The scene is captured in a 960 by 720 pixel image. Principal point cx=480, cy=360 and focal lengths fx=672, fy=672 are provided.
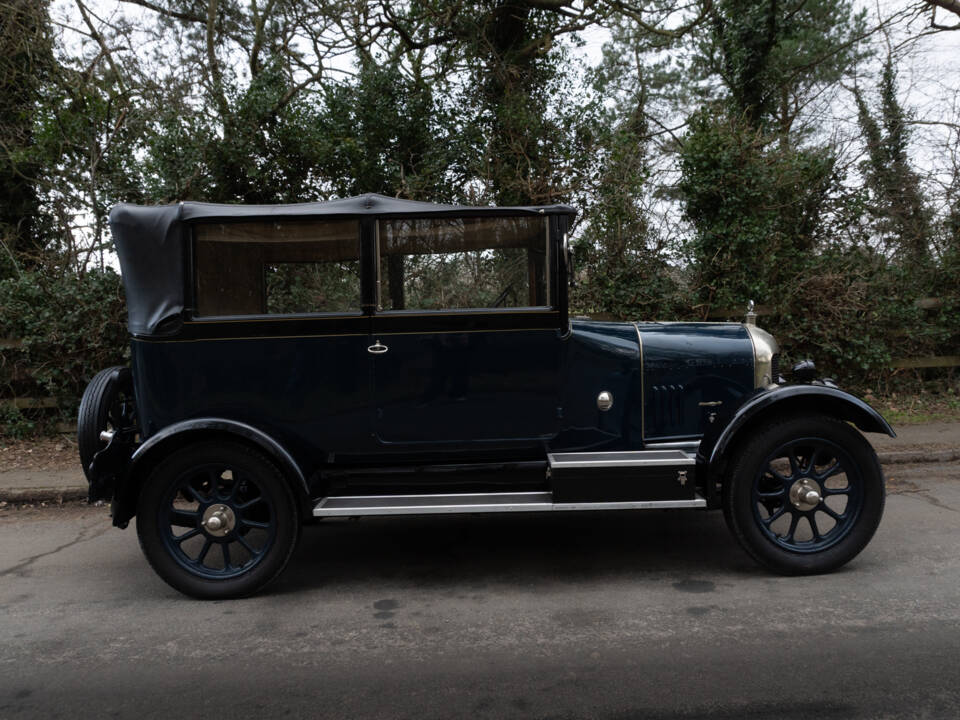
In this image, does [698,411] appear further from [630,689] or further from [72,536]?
[72,536]

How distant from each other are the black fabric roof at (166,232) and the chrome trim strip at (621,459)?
1.38m

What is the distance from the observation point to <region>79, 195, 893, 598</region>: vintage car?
3.69 meters

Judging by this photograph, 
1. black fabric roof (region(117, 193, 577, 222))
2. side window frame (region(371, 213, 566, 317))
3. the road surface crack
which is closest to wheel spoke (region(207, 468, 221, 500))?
side window frame (region(371, 213, 566, 317))

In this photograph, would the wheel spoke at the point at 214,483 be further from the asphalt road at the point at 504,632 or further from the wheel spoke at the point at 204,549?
the asphalt road at the point at 504,632

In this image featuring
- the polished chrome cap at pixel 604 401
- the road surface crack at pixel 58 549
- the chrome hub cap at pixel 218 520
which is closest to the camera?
the chrome hub cap at pixel 218 520

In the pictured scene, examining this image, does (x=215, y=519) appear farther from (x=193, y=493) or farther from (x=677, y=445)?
(x=677, y=445)

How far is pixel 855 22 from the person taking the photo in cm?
1373

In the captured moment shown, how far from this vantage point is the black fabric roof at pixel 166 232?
3.75 meters

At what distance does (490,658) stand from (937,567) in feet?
8.91

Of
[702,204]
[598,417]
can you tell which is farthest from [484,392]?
[702,204]

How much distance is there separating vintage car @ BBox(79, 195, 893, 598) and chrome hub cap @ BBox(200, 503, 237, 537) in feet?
0.03

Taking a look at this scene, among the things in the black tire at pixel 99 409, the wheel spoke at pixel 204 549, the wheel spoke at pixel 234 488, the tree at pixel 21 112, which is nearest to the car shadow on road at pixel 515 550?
the wheel spoke at pixel 204 549

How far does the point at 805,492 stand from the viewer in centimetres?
377

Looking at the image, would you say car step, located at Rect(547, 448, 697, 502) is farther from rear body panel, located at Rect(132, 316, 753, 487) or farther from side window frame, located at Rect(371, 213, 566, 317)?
side window frame, located at Rect(371, 213, 566, 317)
